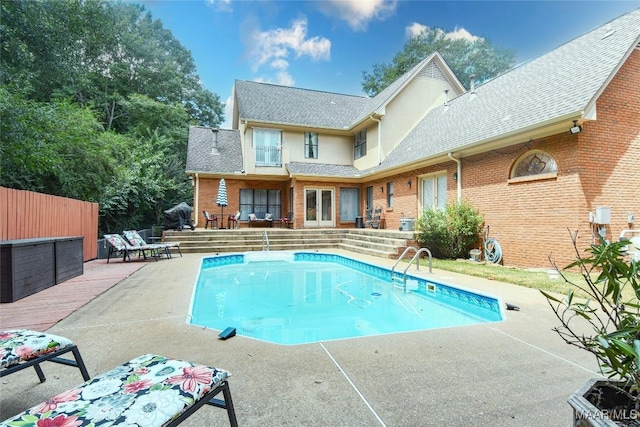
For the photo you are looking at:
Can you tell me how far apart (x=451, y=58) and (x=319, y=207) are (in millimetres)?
23621

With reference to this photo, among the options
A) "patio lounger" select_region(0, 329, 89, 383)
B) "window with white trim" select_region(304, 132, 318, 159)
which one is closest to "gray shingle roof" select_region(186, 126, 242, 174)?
"window with white trim" select_region(304, 132, 318, 159)

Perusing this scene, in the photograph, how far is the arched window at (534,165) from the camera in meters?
7.53

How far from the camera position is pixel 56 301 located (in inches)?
196

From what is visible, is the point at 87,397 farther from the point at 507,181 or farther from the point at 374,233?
the point at 374,233

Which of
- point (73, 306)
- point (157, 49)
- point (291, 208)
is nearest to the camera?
point (73, 306)

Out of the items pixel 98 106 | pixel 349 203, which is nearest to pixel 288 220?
pixel 349 203

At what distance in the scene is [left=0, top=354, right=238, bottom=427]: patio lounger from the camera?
1356mm

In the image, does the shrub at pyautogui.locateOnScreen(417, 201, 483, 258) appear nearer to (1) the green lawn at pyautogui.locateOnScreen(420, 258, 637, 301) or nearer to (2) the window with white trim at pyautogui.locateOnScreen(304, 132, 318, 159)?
(1) the green lawn at pyautogui.locateOnScreen(420, 258, 637, 301)

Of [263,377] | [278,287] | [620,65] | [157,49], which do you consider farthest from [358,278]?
[157,49]

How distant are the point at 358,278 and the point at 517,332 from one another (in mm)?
4860

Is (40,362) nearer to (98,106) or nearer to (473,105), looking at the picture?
(473,105)

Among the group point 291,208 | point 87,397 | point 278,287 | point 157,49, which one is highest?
point 157,49

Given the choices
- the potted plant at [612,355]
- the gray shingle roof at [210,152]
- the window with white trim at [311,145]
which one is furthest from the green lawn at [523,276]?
the gray shingle roof at [210,152]

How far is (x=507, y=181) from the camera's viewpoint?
8438mm
